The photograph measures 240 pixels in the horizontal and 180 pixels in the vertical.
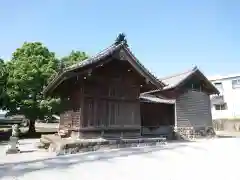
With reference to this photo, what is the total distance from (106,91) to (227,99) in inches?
1332

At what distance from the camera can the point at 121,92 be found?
50.0 feet

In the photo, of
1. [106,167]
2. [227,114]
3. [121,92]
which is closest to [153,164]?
[106,167]

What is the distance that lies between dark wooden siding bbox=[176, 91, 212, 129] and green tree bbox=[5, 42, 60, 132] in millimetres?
11675

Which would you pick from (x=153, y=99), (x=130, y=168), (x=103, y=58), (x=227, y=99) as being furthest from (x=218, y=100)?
(x=130, y=168)

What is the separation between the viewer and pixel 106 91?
14672 mm

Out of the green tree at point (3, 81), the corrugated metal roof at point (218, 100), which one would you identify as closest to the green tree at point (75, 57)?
the green tree at point (3, 81)

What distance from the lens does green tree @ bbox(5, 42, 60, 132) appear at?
932 inches

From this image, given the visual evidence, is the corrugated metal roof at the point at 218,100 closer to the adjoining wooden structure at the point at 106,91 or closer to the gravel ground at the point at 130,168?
the adjoining wooden structure at the point at 106,91

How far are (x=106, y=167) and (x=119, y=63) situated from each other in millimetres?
7553

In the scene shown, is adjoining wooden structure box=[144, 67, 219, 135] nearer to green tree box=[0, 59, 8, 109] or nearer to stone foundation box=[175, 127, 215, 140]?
stone foundation box=[175, 127, 215, 140]

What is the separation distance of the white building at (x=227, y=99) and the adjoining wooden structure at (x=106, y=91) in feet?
101

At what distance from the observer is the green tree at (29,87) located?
23.7 m

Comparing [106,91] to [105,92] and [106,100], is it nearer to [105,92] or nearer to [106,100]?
[105,92]

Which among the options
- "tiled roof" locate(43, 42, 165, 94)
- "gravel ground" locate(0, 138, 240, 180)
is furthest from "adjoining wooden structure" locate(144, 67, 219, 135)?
"gravel ground" locate(0, 138, 240, 180)
